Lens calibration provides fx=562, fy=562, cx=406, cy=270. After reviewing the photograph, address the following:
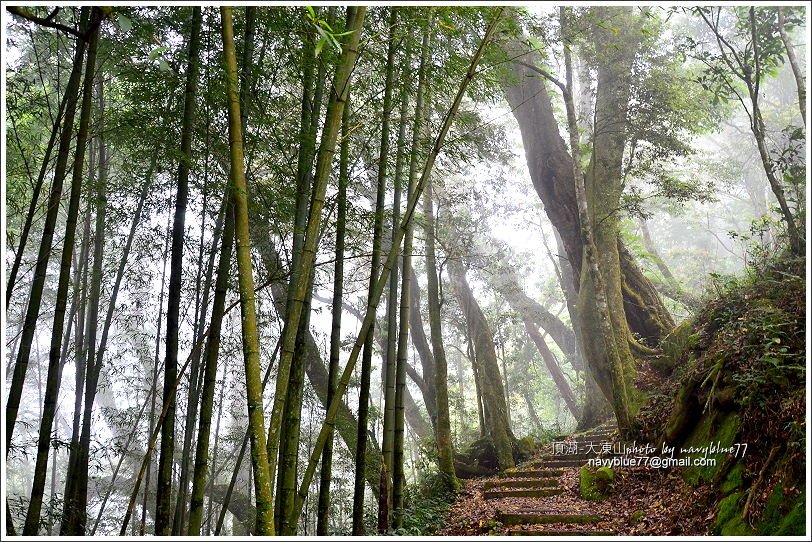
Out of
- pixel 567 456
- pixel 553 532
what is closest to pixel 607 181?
pixel 567 456

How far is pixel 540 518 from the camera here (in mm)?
4453

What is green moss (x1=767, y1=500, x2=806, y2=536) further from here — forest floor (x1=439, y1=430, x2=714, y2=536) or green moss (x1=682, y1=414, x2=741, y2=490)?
green moss (x1=682, y1=414, x2=741, y2=490)

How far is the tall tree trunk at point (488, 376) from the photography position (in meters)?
8.12

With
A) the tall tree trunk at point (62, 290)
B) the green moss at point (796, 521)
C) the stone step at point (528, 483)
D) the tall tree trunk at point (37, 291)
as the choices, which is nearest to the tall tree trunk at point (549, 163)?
the stone step at point (528, 483)

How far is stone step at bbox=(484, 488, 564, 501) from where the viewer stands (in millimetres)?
5543

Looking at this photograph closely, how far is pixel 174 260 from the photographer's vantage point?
306 centimetres

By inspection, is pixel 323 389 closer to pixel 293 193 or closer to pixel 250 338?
pixel 293 193

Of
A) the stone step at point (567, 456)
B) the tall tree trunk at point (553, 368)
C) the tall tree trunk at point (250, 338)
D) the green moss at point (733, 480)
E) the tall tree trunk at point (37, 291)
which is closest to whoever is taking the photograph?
the tall tree trunk at point (250, 338)

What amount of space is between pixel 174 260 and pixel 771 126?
19603 millimetres

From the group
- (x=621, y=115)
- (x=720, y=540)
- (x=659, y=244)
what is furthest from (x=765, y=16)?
(x=659, y=244)

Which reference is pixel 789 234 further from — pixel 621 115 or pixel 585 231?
pixel 621 115

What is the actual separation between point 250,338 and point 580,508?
12.2 ft

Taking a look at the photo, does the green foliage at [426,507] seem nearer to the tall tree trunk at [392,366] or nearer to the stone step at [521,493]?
the tall tree trunk at [392,366]

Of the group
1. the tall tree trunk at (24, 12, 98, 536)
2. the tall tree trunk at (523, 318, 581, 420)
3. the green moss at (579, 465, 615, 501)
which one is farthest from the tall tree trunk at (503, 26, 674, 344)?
the tall tree trunk at (24, 12, 98, 536)
